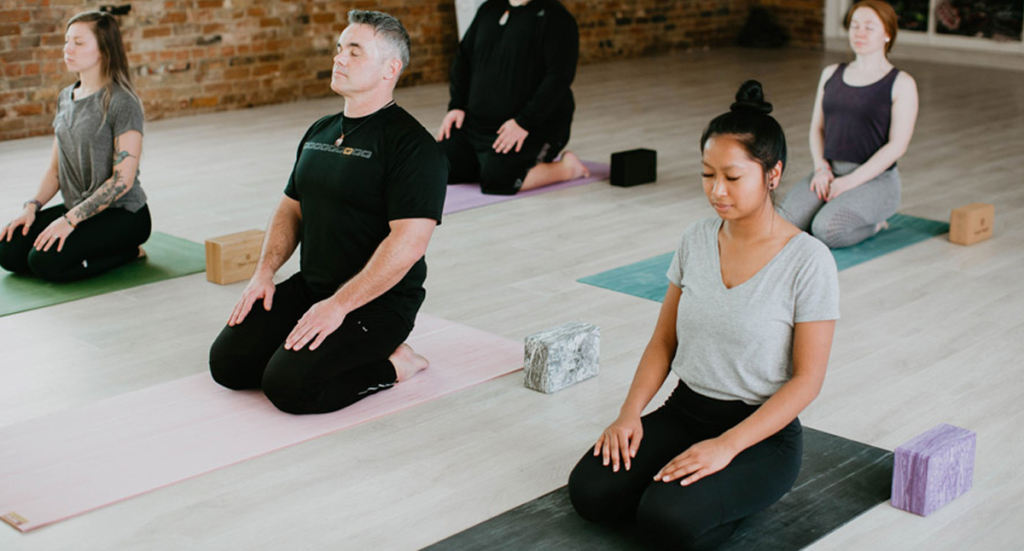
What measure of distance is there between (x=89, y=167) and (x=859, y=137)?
2.66m

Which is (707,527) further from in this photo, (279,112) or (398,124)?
(279,112)

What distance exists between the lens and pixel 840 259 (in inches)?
163

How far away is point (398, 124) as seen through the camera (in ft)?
9.50

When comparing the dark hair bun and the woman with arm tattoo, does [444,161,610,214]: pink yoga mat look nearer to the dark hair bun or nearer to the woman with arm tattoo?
the woman with arm tattoo

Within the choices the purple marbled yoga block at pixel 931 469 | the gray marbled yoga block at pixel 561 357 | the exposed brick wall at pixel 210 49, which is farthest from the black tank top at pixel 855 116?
the exposed brick wall at pixel 210 49

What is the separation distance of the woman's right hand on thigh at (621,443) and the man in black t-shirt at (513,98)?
2980 millimetres

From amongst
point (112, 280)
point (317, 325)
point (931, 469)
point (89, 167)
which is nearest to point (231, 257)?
point (112, 280)

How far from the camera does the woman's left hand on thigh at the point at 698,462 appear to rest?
2107 millimetres

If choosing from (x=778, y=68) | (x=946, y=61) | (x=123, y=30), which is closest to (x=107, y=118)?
(x=123, y=30)

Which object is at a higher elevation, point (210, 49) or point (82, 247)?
point (210, 49)

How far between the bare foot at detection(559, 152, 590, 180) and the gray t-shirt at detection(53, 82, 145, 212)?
2088 mm

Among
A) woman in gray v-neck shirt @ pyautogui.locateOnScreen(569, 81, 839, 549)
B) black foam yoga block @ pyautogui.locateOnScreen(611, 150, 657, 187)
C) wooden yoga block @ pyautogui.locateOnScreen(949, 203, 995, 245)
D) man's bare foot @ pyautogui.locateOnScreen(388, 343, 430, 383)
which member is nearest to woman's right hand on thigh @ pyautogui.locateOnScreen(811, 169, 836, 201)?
wooden yoga block @ pyautogui.locateOnScreen(949, 203, 995, 245)

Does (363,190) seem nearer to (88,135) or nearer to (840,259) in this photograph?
(88,135)

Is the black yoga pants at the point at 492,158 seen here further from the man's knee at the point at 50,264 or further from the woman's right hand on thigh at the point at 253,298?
the woman's right hand on thigh at the point at 253,298
